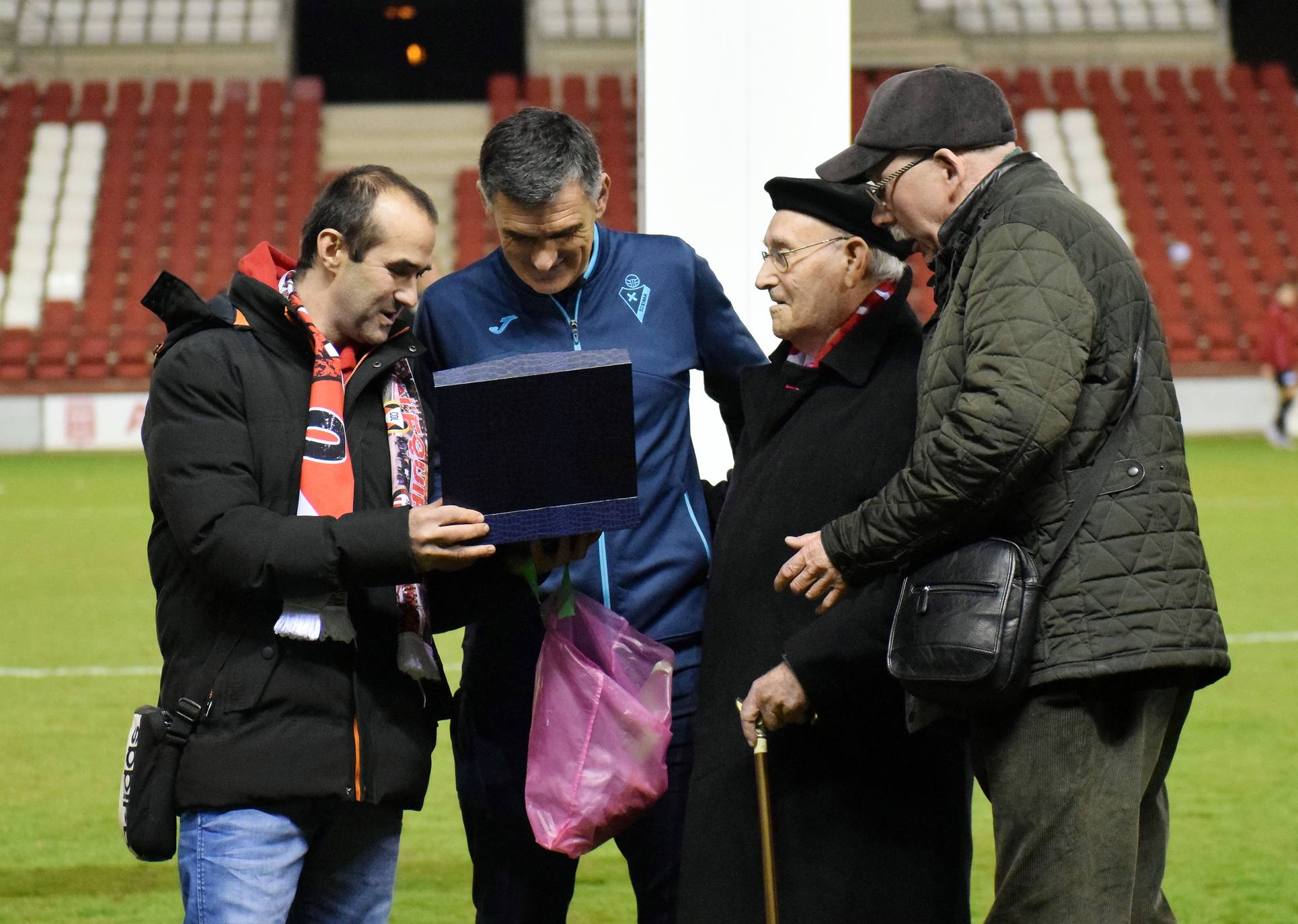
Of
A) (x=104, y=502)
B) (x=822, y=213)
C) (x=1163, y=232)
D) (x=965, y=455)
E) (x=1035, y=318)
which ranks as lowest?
(x=104, y=502)

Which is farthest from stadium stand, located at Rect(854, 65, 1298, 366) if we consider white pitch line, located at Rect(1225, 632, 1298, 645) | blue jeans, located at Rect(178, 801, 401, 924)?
blue jeans, located at Rect(178, 801, 401, 924)

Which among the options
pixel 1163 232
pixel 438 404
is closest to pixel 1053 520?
pixel 438 404

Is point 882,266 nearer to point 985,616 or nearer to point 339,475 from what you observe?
point 985,616

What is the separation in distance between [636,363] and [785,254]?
33 centimetres

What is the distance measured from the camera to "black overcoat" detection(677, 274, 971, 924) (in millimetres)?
2295

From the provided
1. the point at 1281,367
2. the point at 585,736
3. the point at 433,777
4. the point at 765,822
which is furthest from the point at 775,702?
the point at 1281,367

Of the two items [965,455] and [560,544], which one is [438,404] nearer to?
[560,544]

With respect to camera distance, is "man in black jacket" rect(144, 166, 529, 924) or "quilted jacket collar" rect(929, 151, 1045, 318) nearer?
"man in black jacket" rect(144, 166, 529, 924)

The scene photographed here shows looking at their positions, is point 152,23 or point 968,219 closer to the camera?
point 968,219

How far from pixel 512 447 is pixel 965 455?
597mm

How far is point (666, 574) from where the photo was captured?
2.52 meters

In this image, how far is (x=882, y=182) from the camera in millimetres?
2254

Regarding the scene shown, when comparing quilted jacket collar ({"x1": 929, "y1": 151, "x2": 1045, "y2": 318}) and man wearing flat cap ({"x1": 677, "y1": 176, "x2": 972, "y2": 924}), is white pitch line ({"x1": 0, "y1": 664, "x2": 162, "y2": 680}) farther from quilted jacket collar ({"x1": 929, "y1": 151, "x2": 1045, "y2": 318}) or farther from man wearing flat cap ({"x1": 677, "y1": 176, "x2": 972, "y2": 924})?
quilted jacket collar ({"x1": 929, "y1": 151, "x2": 1045, "y2": 318})

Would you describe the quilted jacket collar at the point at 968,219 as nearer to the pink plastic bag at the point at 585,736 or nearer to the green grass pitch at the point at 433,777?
the pink plastic bag at the point at 585,736
